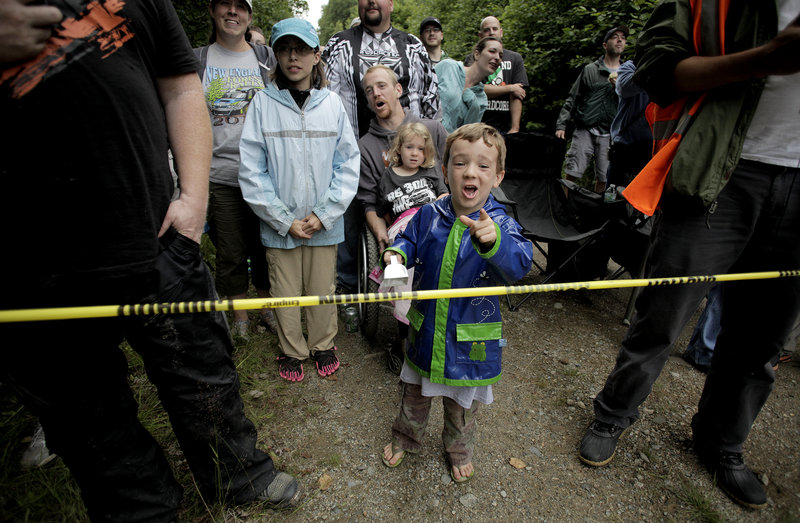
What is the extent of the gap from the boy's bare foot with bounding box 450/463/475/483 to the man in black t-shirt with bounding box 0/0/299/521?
1074 millimetres

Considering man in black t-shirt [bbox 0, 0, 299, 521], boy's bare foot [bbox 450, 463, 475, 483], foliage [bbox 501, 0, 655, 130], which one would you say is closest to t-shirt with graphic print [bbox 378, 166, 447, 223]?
man in black t-shirt [bbox 0, 0, 299, 521]

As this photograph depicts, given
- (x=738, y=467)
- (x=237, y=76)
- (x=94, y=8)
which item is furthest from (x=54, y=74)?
(x=738, y=467)

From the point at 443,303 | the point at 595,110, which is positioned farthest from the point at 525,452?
the point at 595,110

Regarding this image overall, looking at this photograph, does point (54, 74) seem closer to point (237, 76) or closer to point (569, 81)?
point (237, 76)

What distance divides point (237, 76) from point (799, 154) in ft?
10.4

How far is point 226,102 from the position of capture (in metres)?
2.78

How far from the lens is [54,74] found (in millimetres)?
1053

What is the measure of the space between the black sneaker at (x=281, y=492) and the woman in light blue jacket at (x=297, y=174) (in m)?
0.94

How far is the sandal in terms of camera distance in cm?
285

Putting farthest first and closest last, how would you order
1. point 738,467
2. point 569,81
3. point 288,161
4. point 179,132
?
point 569,81, point 288,161, point 738,467, point 179,132

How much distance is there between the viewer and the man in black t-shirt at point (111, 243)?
3.51 ft

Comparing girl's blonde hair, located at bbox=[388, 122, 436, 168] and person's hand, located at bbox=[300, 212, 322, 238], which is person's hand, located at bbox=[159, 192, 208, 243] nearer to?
person's hand, located at bbox=[300, 212, 322, 238]

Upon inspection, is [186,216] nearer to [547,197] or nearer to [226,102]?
[226,102]

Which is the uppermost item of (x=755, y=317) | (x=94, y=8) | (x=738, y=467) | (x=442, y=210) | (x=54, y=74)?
(x=94, y=8)
